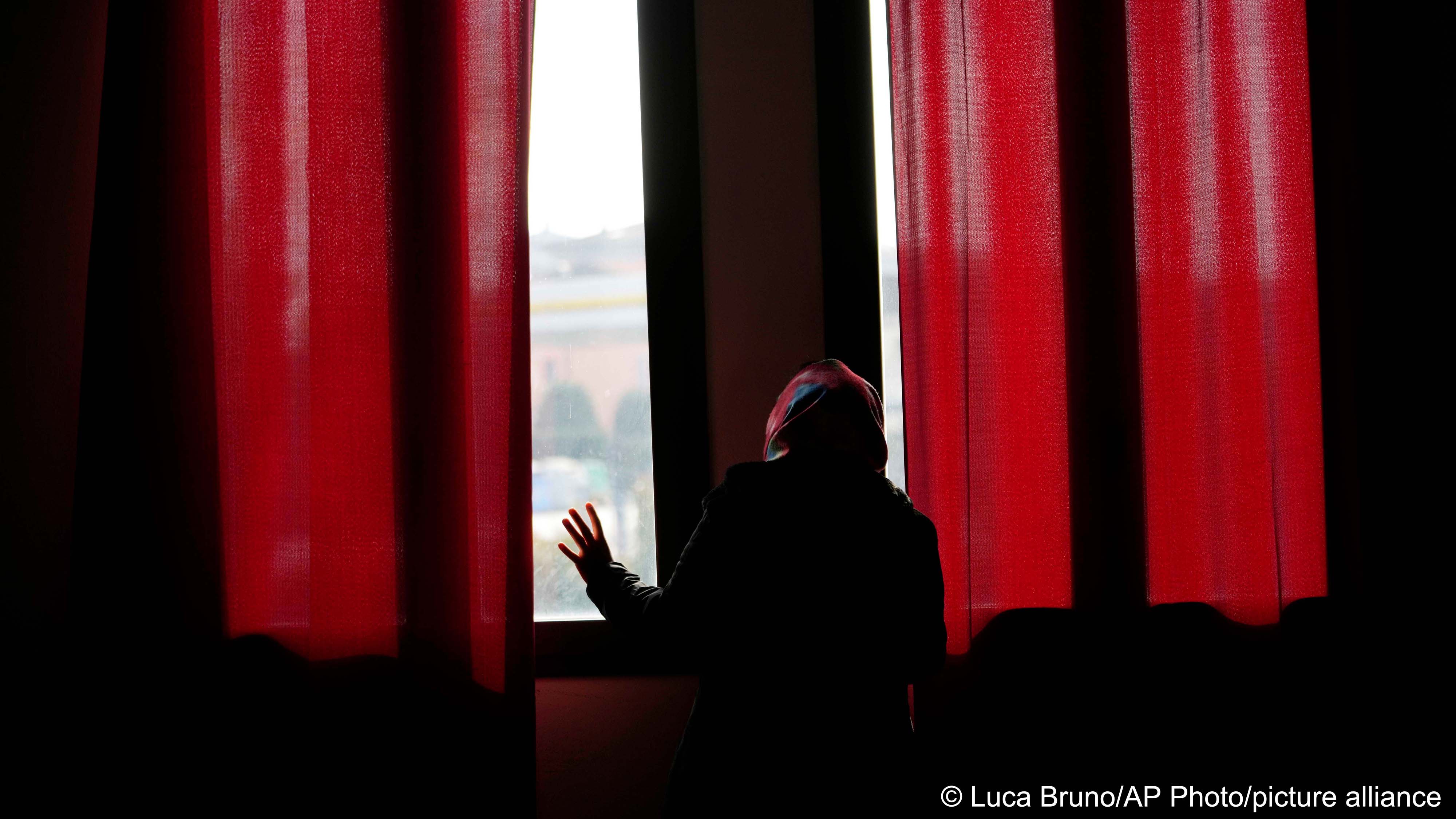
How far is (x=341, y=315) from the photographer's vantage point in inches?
43.4

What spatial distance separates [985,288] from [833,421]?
44cm

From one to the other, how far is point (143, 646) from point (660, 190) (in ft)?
3.68

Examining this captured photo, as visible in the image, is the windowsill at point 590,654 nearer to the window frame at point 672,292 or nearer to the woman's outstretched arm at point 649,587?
the window frame at point 672,292

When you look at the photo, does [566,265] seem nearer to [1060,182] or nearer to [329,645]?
[329,645]

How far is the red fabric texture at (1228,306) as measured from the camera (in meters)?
1.10

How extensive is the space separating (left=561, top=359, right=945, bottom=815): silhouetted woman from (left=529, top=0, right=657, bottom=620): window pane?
418 mm

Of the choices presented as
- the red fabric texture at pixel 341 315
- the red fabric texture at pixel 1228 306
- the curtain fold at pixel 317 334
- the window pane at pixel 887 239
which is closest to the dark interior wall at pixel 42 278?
the curtain fold at pixel 317 334

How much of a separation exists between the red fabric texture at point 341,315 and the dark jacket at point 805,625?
407 millimetres

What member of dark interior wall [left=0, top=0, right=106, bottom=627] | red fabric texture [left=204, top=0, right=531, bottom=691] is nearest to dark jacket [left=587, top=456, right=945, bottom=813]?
red fabric texture [left=204, top=0, right=531, bottom=691]

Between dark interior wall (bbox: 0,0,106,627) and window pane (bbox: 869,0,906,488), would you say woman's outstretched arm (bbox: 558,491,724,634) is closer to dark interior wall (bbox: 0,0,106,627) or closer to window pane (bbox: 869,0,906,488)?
window pane (bbox: 869,0,906,488)

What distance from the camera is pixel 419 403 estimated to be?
1.09 meters

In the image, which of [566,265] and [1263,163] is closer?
[1263,163]

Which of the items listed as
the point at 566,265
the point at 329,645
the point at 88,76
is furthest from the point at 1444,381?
the point at 88,76

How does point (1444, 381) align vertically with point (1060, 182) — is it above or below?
below
